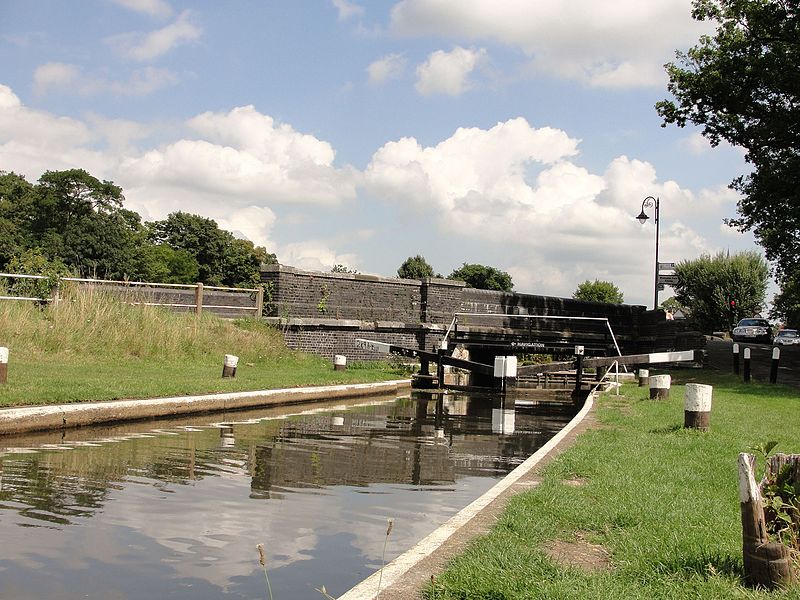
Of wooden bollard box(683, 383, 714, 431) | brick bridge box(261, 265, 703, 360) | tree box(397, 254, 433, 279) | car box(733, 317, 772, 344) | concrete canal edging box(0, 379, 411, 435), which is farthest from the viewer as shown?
tree box(397, 254, 433, 279)

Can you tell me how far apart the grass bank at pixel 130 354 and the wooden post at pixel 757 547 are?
990 cm

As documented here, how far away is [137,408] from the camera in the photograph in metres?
12.4

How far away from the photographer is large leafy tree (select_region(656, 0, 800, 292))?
2384 cm

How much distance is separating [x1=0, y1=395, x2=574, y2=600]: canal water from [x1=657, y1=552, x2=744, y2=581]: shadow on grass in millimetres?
1963

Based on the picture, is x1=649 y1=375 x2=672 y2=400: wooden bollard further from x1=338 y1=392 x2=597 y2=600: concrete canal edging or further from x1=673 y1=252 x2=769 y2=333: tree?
x1=673 y1=252 x2=769 y2=333: tree

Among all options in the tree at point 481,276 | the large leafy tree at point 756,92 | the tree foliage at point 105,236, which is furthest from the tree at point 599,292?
the large leafy tree at point 756,92

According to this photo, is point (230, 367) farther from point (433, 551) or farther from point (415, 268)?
point (415, 268)

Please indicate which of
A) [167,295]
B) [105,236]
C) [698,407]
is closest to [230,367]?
[167,295]

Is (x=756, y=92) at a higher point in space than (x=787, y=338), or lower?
higher

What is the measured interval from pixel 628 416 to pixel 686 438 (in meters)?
3.29

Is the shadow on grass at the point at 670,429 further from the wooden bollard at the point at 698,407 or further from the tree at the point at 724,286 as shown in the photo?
the tree at the point at 724,286

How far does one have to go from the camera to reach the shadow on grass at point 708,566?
448cm

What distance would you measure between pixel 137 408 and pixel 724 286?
62.5m

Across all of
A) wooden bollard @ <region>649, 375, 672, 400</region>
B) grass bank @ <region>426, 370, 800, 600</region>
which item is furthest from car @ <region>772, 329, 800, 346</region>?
grass bank @ <region>426, 370, 800, 600</region>
